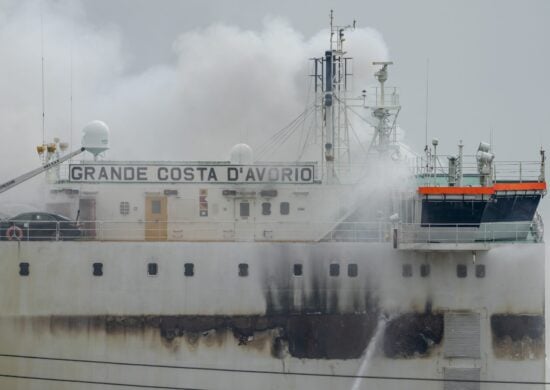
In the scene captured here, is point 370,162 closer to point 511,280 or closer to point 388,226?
point 388,226

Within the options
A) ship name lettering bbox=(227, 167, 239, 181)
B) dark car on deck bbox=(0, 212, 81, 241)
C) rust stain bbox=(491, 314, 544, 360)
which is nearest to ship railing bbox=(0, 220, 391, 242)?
dark car on deck bbox=(0, 212, 81, 241)

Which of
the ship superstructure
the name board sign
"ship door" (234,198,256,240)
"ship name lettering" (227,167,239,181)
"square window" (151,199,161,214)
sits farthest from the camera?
"ship name lettering" (227,167,239,181)

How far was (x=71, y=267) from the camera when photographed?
120 ft

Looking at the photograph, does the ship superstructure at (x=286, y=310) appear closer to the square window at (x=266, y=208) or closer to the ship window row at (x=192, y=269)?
the ship window row at (x=192, y=269)

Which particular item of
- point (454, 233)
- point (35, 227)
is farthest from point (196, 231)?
point (454, 233)

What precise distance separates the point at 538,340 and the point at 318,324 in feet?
23.3

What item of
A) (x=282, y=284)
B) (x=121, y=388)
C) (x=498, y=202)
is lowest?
(x=121, y=388)

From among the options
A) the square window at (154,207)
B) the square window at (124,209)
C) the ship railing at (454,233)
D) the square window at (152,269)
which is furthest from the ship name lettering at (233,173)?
the ship railing at (454,233)

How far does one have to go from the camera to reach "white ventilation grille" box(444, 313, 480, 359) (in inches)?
1441

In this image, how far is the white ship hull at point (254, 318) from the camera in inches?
1433

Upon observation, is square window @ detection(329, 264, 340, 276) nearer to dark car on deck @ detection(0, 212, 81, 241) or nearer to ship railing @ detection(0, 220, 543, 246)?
ship railing @ detection(0, 220, 543, 246)

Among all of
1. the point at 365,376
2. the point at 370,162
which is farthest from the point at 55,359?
the point at 370,162

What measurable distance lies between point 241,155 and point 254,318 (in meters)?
6.97

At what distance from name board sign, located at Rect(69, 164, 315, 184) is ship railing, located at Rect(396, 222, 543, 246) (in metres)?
4.55
